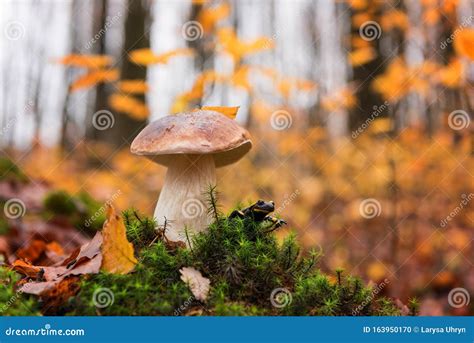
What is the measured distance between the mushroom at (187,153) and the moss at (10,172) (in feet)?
10.3

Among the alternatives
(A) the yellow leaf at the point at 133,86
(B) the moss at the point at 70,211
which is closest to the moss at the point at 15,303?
(B) the moss at the point at 70,211

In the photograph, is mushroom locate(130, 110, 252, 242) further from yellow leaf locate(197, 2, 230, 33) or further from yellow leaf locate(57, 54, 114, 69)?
yellow leaf locate(197, 2, 230, 33)

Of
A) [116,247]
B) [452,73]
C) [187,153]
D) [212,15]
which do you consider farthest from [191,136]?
[452,73]

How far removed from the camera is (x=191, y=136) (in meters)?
2.09

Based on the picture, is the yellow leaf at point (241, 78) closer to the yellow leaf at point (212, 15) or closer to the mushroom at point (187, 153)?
the yellow leaf at point (212, 15)

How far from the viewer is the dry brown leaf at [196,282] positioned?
1920mm

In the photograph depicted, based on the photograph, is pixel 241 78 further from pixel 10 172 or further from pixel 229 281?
pixel 229 281

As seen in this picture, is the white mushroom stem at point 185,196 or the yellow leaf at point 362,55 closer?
the white mushroom stem at point 185,196

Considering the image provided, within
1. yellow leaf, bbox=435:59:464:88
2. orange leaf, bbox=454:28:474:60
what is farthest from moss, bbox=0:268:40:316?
yellow leaf, bbox=435:59:464:88

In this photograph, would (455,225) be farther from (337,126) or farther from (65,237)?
(65,237)

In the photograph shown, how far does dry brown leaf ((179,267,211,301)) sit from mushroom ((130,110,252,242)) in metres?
0.30

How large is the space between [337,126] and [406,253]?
528cm

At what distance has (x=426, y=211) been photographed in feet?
22.0

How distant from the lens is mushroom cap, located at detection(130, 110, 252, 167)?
2.08 metres
